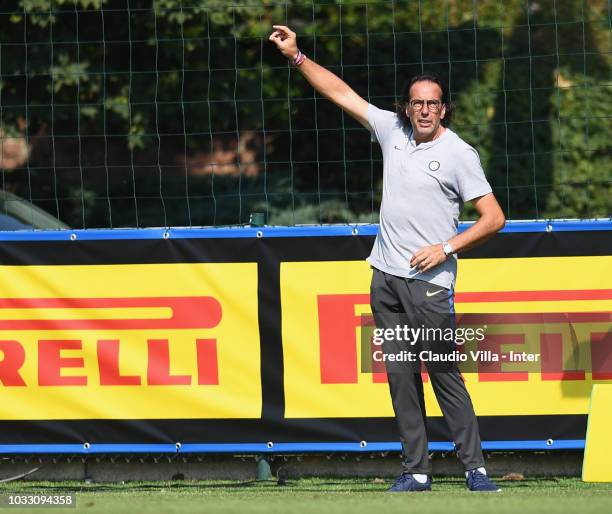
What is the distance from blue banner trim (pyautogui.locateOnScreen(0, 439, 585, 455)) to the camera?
7297mm

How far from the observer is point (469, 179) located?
6.25 metres

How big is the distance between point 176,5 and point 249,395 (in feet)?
24.2

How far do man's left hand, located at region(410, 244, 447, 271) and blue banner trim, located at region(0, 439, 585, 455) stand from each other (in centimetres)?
156

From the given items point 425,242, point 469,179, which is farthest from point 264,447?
point 469,179

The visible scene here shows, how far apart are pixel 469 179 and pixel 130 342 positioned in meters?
2.25

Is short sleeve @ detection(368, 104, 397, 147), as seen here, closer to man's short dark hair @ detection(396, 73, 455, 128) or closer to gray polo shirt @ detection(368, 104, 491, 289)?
man's short dark hair @ detection(396, 73, 455, 128)

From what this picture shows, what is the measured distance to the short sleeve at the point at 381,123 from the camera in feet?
21.2

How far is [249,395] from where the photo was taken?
741 cm

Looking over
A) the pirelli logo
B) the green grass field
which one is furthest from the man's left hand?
the pirelli logo

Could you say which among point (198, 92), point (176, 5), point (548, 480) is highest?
point (176, 5)

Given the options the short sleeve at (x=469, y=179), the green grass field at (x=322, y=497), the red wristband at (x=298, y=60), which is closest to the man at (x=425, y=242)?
the short sleeve at (x=469, y=179)

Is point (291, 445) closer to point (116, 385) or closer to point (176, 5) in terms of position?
point (116, 385)

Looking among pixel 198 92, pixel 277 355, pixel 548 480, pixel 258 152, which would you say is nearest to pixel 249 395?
pixel 277 355

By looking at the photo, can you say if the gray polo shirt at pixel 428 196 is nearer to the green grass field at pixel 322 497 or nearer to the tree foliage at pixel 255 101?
the green grass field at pixel 322 497
